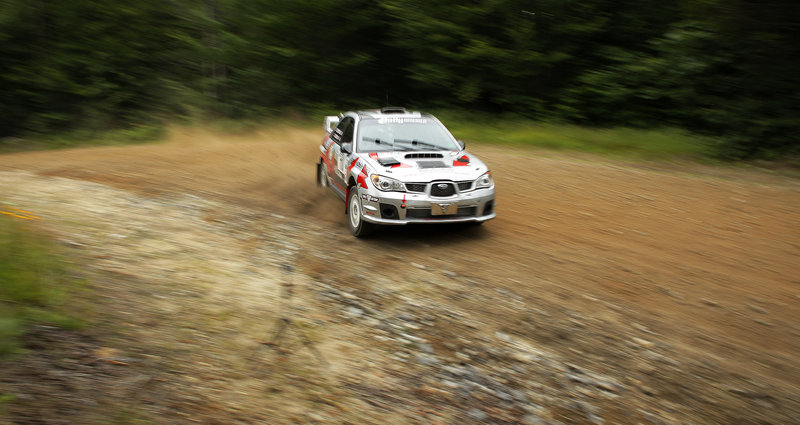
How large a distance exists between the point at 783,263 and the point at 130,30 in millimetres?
26557

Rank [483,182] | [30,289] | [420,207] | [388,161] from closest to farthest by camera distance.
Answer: [30,289], [420,207], [483,182], [388,161]

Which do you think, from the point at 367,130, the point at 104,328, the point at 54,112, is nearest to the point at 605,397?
the point at 104,328

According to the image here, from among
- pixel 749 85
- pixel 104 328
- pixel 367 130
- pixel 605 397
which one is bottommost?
pixel 605 397

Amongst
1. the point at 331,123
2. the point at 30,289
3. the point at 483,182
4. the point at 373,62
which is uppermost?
the point at 373,62

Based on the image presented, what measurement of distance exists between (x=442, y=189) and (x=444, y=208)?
10.1 inches

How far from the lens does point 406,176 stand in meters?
7.82

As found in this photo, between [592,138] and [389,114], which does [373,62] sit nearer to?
[592,138]

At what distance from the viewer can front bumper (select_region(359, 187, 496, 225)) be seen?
7.70 meters

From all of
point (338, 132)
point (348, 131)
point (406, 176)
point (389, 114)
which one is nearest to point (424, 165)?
point (406, 176)

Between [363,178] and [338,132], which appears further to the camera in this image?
[338,132]

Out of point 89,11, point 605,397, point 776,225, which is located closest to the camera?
point 605,397

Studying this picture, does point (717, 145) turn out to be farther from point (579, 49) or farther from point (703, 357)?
point (703, 357)

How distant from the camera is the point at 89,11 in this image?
25.3 m

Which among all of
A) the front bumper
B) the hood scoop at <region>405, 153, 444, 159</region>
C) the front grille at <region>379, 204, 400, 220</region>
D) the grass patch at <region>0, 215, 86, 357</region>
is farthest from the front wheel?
the grass patch at <region>0, 215, 86, 357</region>
